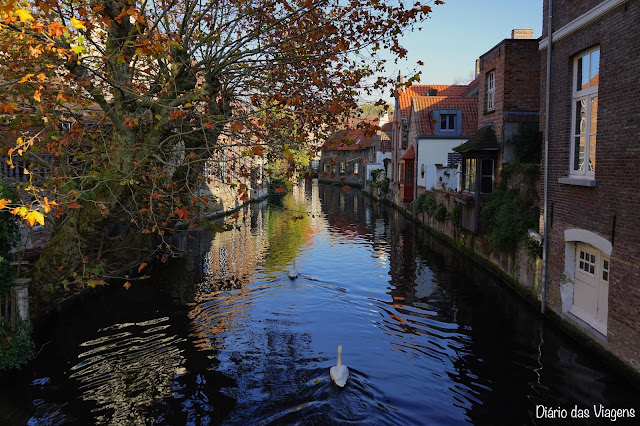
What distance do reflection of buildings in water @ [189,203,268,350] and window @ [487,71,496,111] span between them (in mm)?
10627

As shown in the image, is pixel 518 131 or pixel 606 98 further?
pixel 518 131

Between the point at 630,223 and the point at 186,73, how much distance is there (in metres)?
8.92

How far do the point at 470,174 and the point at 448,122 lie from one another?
14.4m

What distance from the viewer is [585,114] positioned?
10.2 metres

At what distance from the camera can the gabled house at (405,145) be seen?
3331 cm

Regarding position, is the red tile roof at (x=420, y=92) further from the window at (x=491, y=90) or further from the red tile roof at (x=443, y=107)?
the window at (x=491, y=90)

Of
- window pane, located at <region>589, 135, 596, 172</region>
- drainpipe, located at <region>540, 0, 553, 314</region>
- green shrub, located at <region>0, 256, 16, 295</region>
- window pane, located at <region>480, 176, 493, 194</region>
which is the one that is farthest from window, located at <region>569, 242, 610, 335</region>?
green shrub, located at <region>0, 256, 16, 295</region>

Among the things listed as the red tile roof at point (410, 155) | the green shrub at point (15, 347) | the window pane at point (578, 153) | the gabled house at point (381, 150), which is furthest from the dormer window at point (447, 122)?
the green shrub at point (15, 347)

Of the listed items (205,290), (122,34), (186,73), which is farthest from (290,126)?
(205,290)

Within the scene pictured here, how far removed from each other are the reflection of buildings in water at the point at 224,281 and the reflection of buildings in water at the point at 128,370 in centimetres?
88

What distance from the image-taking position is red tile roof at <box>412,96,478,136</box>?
32.1 meters

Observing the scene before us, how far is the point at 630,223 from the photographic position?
8.16 metres

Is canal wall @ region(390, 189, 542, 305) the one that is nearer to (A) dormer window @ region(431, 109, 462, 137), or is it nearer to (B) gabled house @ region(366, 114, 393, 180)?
(A) dormer window @ region(431, 109, 462, 137)

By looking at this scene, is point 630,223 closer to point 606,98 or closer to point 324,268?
point 606,98
